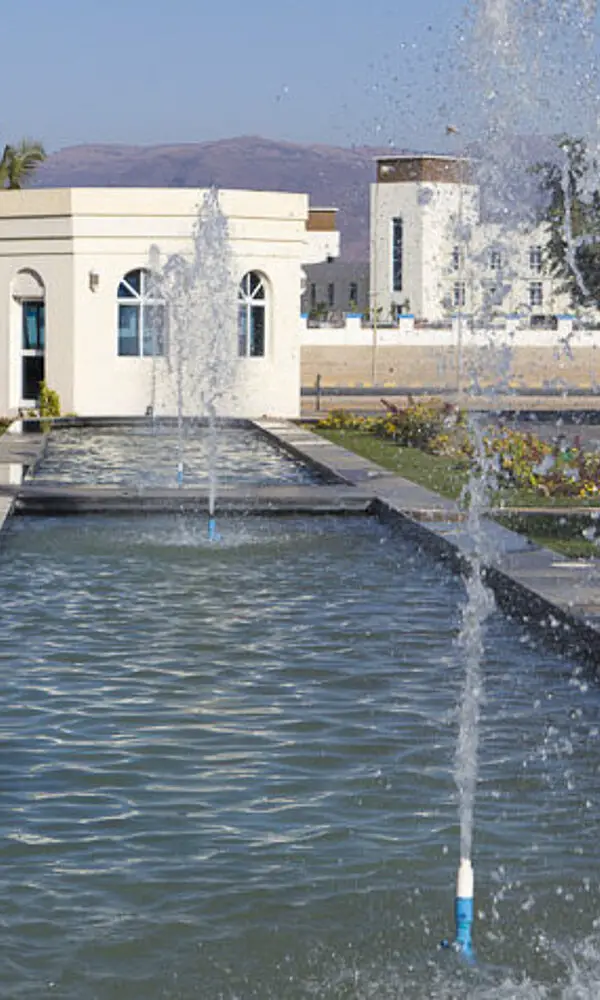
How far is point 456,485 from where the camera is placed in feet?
60.8

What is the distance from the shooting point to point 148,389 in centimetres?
3025

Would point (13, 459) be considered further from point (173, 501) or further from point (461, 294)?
point (461, 294)

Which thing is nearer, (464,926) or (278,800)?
(464,926)

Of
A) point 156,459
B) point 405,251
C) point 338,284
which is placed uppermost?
point 405,251

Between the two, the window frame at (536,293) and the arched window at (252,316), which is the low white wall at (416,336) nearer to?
the arched window at (252,316)

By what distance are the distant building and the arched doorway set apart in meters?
86.5

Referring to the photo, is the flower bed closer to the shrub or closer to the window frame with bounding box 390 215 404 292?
the shrub

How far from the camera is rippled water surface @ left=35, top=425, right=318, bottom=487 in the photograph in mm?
19844

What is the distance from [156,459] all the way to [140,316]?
25.4ft

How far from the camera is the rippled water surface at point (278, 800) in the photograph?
18.3 feet

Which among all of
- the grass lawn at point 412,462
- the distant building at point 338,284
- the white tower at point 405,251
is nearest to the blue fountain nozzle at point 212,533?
the grass lawn at point 412,462

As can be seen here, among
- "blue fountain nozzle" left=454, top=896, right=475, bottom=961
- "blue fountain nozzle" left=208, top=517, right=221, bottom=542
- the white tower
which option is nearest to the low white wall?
the white tower

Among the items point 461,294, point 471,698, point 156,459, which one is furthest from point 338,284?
point 471,698

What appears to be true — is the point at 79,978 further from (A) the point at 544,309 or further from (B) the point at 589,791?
(A) the point at 544,309
